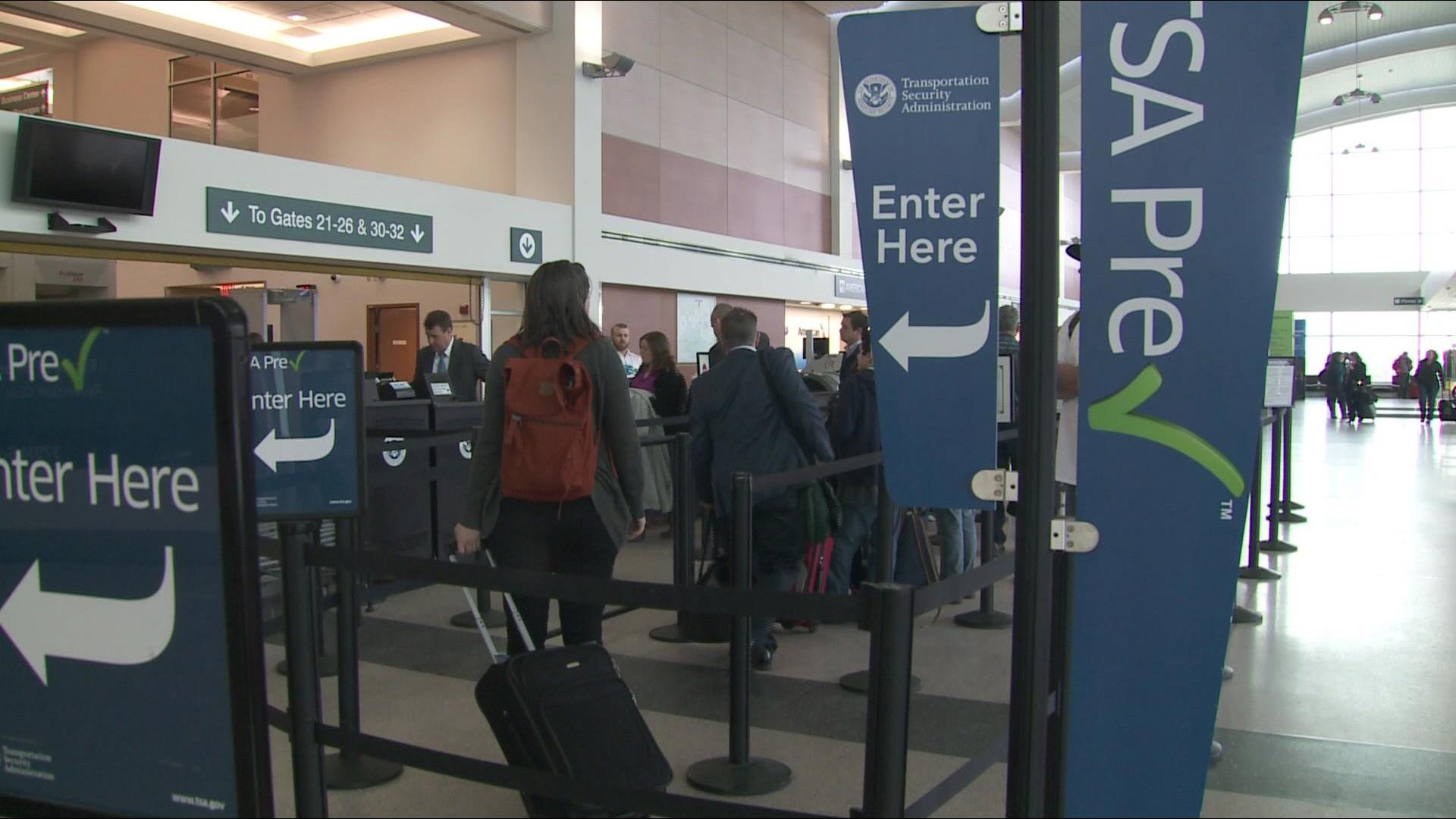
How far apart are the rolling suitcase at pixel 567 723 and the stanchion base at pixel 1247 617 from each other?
11.5ft

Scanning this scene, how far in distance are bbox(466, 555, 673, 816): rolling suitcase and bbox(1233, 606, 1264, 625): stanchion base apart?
3492 mm

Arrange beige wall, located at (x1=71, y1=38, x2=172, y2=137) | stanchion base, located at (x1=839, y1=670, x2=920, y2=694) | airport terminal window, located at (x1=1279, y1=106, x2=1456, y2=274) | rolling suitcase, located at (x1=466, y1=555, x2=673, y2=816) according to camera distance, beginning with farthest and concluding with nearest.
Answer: airport terminal window, located at (x1=1279, y1=106, x2=1456, y2=274) → beige wall, located at (x1=71, y1=38, x2=172, y2=137) → stanchion base, located at (x1=839, y1=670, x2=920, y2=694) → rolling suitcase, located at (x1=466, y1=555, x2=673, y2=816)

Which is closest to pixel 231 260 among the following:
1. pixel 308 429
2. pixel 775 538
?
pixel 308 429

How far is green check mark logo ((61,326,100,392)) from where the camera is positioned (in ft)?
6.64

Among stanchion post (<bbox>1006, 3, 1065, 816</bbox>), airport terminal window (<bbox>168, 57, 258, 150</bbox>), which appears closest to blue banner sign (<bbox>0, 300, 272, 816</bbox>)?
stanchion post (<bbox>1006, 3, 1065, 816</bbox>)

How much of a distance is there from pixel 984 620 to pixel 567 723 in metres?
2.99

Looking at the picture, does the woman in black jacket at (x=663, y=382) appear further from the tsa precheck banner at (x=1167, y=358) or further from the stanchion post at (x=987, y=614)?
the tsa precheck banner at (x=1167, y=358)

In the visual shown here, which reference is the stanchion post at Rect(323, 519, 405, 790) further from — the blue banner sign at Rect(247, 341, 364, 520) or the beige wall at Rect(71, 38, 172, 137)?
the beige wall at Rect(71, 38, 172, 137)

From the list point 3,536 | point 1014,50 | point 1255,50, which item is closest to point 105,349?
point 3,536

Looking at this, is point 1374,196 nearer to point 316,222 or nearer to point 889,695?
point 316,222

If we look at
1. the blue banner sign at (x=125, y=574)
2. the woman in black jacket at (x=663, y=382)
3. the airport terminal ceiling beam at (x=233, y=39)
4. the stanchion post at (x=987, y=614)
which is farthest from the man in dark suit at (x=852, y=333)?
the airport terminal ceiling beam at (x=233, y=39)

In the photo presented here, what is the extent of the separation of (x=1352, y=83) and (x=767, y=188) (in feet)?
64.4

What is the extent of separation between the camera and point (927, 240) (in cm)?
260

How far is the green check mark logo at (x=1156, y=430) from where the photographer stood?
200 centimetres
